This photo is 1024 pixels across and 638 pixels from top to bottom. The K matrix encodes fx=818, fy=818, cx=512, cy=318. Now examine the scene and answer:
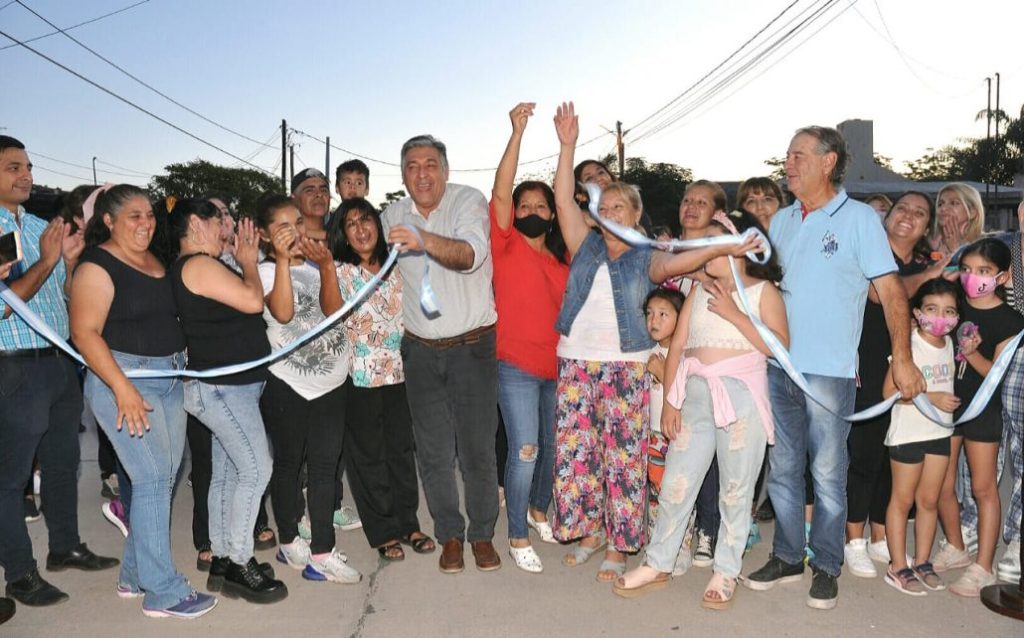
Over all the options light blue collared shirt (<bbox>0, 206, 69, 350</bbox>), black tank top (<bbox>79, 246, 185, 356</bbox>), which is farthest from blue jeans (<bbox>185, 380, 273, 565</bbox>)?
light blue collared shirt (<bbox>0, 206, 69, 350</bbox>)

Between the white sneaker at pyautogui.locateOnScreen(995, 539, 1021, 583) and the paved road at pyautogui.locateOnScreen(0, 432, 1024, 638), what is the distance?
0.33 metres

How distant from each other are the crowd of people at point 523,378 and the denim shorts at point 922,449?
0.05ft

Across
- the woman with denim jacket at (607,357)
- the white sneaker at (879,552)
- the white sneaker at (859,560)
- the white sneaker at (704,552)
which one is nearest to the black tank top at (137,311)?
the woman with denim jacket at (607,357)

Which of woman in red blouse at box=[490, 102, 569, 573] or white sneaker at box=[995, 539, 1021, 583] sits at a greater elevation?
woman in red blouse at box=[490, 102, 569, 573]

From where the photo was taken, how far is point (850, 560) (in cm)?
452

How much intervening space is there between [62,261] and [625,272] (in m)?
3.09

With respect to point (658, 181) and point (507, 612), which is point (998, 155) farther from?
point (507, 612)

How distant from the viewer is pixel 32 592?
4.08m

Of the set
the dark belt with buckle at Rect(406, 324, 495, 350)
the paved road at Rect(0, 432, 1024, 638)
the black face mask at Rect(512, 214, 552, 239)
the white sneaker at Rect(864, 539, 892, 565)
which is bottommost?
the paved road at Rect(0, 432, 1024, 638)

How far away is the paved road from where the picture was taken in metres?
3.79

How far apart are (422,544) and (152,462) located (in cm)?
166

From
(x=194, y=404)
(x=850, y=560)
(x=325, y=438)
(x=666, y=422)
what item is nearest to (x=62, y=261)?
(x=194, y=404)

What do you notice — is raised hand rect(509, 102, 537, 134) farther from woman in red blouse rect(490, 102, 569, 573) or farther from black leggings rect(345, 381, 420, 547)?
black leggings rect(345, 381, 420, 547)

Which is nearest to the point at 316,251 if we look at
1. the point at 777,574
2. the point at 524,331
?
the point at 524,331
